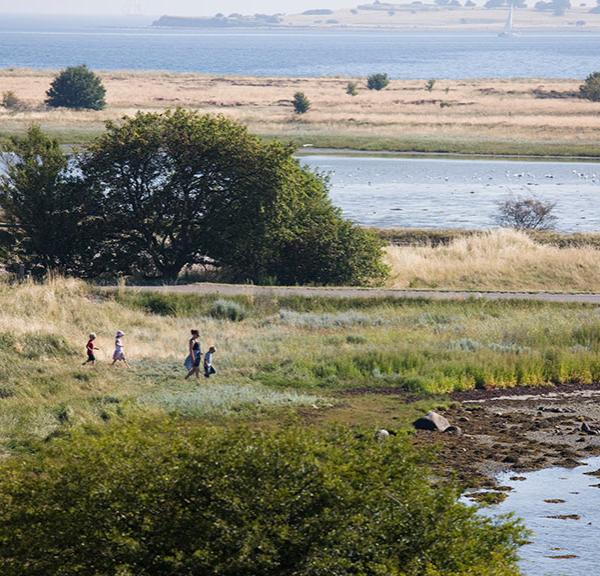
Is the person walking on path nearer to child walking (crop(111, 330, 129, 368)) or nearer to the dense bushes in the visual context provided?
child walking (crop(111, 330, 129, 368))

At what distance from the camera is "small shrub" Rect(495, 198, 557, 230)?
2450 inches

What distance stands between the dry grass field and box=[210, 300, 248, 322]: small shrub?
51707 mm

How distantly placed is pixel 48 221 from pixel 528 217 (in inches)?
959

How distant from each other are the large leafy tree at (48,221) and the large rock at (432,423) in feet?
63.5

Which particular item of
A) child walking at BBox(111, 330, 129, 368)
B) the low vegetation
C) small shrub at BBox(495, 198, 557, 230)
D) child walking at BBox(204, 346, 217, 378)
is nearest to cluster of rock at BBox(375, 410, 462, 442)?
the low vegetation

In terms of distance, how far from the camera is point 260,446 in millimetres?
17719

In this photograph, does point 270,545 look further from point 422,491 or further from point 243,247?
point 243,247

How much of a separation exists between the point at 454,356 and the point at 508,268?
14.1m

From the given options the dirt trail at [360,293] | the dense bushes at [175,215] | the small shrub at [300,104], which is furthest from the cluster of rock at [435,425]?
the small shrub at [300,104]

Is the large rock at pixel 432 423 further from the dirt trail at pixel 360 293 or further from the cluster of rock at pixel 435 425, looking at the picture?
the dirt trail at pixel 360 293

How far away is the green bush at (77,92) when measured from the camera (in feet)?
362

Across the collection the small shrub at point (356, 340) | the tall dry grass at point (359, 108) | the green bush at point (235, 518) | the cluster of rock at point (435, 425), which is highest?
the tall dry grass at point (359, 108)

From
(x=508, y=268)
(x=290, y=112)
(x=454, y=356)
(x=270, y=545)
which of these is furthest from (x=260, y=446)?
(x=290, y=112)

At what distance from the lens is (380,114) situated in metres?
113
